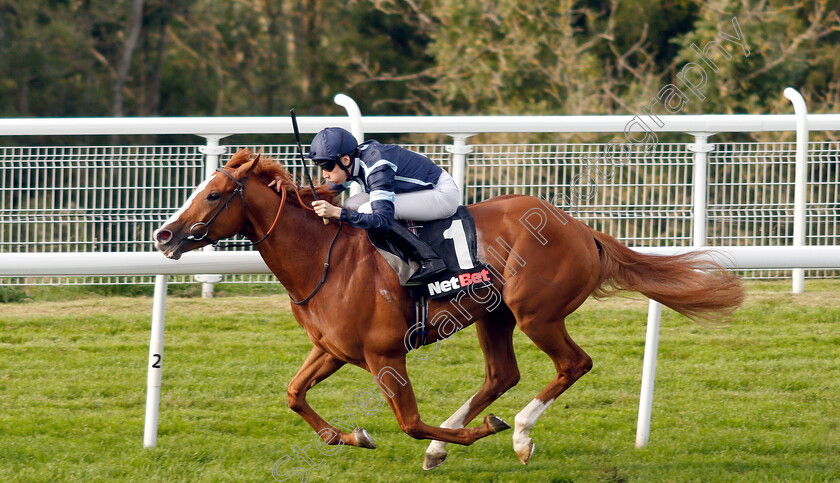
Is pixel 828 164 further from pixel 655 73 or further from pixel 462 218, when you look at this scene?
pixel 655 73

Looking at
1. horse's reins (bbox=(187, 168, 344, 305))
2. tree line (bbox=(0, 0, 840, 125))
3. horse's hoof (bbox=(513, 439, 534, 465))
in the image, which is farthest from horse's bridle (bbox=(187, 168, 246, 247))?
tree line (bbox=(0, 0, 840, 125))

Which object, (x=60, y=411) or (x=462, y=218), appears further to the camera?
(x=60, y=411)

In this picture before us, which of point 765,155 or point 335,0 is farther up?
point 335,0

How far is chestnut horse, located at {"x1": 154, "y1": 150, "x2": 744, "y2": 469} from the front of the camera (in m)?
4.38

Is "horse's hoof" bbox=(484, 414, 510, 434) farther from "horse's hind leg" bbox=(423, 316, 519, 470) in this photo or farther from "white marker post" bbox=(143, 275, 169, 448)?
"white marker post" bbox=(143, 275, 169, 448)

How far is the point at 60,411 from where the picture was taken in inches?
223

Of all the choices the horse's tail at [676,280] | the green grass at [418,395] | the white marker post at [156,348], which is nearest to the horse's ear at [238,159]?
the white marker post at [156,348]

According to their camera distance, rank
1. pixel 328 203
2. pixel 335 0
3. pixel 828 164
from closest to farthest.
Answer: pixel 328 203 < pixel 828 164 < pixel 335 0

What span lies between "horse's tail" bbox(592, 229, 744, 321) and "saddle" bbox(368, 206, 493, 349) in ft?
2.11

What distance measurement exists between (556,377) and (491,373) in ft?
1.16

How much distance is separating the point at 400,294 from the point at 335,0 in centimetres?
1538

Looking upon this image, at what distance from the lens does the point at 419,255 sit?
14.4 feet

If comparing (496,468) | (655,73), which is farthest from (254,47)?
(496,468)

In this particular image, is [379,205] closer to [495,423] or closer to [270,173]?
[270,173]
